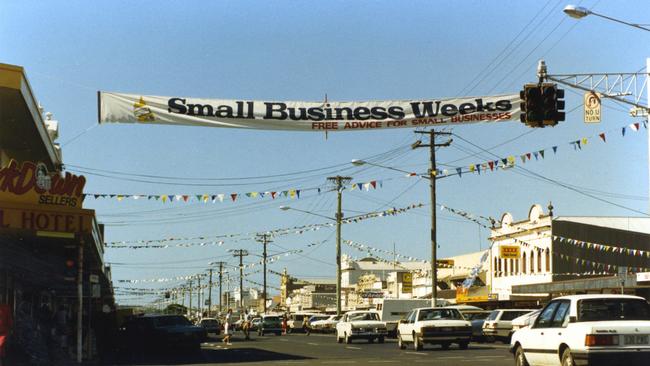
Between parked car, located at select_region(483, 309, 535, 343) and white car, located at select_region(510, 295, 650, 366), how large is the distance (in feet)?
70.4

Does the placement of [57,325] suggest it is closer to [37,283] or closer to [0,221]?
[37,283]

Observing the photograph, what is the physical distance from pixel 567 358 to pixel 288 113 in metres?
8.58

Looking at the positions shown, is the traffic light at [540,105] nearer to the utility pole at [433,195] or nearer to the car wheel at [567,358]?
the car wheel at [567,358]

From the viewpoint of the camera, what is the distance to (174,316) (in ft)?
108

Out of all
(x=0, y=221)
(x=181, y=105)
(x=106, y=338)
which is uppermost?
(x=181, y=105)

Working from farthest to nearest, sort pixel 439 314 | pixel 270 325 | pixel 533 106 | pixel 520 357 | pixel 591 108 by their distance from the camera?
1. pixel 270 325
2. pixel 439 314
3. pixel 591 108
4. pixel 533 106
5. pixel 520 357

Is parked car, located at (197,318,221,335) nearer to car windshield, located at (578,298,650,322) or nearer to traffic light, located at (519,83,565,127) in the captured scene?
traffic light, located at (519,83,565,127)

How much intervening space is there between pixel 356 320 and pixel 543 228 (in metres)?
24.8

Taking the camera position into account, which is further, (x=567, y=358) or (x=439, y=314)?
(x=439, y=314)

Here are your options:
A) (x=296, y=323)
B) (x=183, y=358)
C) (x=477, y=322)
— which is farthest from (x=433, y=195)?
(x=296, y=323)

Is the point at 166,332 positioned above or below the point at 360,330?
above

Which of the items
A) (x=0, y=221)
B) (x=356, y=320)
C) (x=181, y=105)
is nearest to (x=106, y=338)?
(x=356, y=320)

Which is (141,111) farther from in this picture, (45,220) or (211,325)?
(211,325)

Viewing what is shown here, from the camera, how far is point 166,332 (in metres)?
31.2
